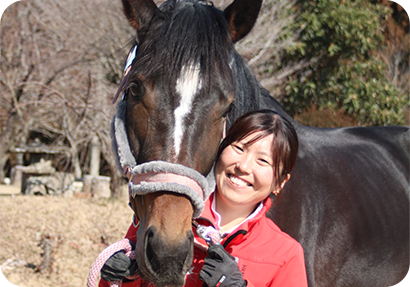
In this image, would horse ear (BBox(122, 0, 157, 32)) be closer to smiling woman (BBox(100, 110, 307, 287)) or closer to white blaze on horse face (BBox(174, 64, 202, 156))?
white blaze on horse face (BBox(174, 64, 202, 156))

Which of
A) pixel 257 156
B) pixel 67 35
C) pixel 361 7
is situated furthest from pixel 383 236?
pixel 361 7

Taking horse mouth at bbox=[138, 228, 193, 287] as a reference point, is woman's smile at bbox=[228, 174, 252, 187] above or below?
above

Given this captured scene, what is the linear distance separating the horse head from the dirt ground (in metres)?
3.02

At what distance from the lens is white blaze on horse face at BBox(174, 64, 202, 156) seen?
1304mm

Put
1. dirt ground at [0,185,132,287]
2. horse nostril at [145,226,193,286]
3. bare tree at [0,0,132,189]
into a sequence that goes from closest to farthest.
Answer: horse nostril at [145,226,193,286] < dirt ground at [0,185,132,287] < bare tree at [0,0,132,189]

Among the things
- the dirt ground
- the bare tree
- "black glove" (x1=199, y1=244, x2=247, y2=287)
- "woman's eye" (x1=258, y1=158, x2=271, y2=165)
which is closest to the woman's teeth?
"woman's eye" (x1=258, y1=158, x2=271, y2=165)

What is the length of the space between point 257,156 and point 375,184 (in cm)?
164

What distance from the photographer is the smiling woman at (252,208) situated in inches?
54.5

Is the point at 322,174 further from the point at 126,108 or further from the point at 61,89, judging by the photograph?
the point at 61,89

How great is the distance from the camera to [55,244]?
3928mm

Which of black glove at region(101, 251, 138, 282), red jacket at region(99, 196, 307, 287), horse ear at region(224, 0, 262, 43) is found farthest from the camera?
horse ear at region(224, 0, 262, 43)

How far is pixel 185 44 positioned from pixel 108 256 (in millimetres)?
861

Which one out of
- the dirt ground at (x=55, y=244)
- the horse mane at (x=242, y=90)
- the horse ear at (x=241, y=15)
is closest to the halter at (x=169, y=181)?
the horse mane at (x=242, y=90)

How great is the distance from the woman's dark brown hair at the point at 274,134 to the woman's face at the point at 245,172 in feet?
0.06
